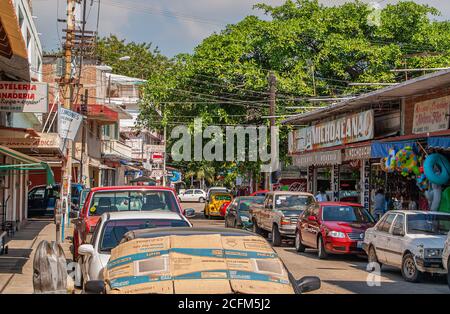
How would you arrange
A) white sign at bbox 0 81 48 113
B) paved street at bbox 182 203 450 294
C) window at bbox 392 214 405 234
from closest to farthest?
paved street at bbox 182 203 450 294
window at bbox 392 214 405 234
white sign at bbox 0 81 48 113

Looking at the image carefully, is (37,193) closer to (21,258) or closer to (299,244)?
(299,244)

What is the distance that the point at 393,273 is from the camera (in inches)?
739

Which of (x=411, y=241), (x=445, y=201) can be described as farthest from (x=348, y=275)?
(x=445, y=201)

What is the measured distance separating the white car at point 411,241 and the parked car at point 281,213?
257 inches

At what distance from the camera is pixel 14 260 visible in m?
19.4

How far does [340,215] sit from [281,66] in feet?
80.1

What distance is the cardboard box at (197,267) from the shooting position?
278 inches

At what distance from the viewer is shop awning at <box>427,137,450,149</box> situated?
22.9m

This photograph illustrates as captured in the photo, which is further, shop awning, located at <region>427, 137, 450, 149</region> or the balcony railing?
the balcony railing

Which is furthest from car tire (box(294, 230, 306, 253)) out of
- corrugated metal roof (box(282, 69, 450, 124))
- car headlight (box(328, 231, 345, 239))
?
corrugated metal roof (box(282, 69, 450, 124))

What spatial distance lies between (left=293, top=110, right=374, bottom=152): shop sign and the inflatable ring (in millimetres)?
6429

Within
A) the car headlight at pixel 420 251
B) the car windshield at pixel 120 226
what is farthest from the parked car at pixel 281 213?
the car windshield at pixel 120 226

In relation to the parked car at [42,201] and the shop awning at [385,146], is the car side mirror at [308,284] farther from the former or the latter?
the parked car at [42,201]

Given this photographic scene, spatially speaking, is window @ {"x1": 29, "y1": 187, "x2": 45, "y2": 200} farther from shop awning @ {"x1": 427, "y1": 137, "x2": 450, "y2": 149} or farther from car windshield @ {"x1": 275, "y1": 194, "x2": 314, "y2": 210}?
shop awning @ {"x1": 427, "y1": 137, "x2": 450, "y2": 149}
